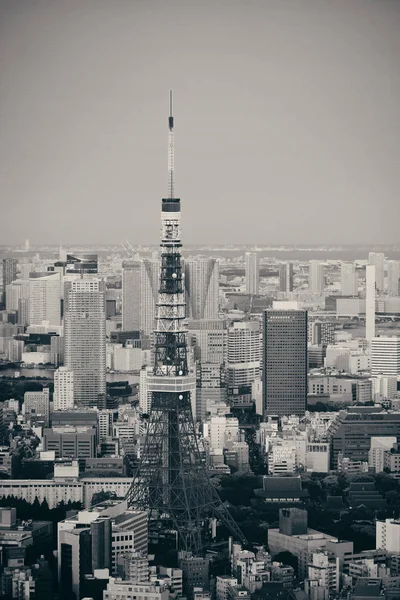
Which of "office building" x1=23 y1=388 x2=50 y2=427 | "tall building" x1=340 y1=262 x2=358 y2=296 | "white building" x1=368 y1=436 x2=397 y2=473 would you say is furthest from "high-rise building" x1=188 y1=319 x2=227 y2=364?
"white building" x1=368 y1=436 x2=397 y2=473

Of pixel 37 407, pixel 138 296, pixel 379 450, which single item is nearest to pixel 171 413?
pixel 379 450

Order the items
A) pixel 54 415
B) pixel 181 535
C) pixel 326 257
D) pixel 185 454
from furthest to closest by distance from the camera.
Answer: pixel 326 257, pixel 54 415, pixel 185 454, pixel 181 535

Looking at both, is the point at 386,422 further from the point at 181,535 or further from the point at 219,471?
the point at 181,535

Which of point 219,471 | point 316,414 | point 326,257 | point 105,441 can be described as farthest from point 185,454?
point 326,257

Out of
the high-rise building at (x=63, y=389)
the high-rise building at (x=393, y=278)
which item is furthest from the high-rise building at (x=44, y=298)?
the high-rise building at (x=393, y=278)

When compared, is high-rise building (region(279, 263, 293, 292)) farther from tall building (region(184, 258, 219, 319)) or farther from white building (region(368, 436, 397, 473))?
white building (region(368, 436, 397, 473))
